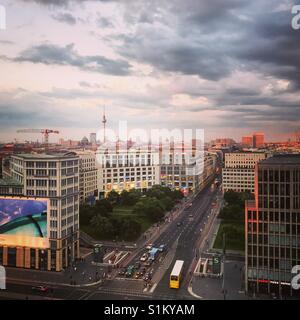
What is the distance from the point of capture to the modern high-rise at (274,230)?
11.3m

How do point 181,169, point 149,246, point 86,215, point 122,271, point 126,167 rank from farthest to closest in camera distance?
point 181,169 < point 126,167 < point 86,215 < point 149,246 < point 122,271

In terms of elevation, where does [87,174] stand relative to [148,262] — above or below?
above

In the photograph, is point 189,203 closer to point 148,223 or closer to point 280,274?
point 148,223

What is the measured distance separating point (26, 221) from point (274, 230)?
8.75 m

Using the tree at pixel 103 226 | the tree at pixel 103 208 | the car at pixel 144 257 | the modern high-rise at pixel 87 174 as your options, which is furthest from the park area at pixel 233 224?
the modern high-rise at pixel 87 174

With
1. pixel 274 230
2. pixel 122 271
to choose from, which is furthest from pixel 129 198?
pixel 274 230

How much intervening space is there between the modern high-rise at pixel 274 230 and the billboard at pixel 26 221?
24.1 ft

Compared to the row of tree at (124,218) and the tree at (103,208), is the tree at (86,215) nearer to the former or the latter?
the row of tree at (124,218)

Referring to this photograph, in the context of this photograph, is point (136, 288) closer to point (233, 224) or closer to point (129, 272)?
point (129, 272)

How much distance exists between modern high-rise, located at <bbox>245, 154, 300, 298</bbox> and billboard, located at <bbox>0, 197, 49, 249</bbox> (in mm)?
7351

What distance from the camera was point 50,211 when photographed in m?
14.0

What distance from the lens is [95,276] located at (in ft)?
43.2
